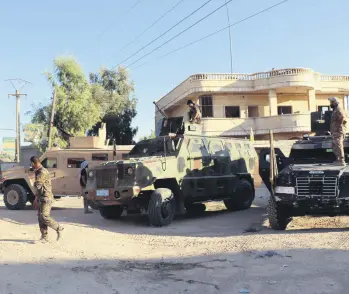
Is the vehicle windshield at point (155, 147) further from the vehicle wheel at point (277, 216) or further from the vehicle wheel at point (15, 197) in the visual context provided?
the vehicle wheel at point (15, 197)

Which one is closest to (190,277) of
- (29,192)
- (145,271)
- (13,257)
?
(145,271)

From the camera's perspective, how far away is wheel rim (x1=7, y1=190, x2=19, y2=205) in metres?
13.6

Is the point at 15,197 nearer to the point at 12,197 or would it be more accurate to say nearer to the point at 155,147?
the point at 12,197

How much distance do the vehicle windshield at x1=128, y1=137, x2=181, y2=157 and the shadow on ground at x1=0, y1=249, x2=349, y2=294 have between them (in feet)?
14.6

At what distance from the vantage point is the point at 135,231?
9.34m

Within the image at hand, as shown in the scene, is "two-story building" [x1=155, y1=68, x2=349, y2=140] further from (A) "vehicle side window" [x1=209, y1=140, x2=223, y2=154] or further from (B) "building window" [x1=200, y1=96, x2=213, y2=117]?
(A) "vehicle side window" [x1=209, y1=140, x2=223, y2=154]

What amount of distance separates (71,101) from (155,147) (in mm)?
19302

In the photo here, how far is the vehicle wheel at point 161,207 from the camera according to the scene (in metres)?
9.52

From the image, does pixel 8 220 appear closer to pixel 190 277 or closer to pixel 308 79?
pixel 190 277

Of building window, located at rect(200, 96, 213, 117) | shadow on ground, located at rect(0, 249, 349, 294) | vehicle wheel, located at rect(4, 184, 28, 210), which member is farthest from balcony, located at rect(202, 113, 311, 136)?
shadow on ground, located at rect(0, 249, 349, 294)

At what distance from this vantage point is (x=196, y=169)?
1103cm

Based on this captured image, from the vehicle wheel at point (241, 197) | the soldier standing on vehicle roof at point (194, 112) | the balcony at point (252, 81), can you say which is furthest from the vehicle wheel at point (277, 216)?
the balcony at point (252, 81)

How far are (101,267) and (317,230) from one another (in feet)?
14.4

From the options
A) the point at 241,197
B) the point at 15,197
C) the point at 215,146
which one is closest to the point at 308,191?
the point at 215,146
